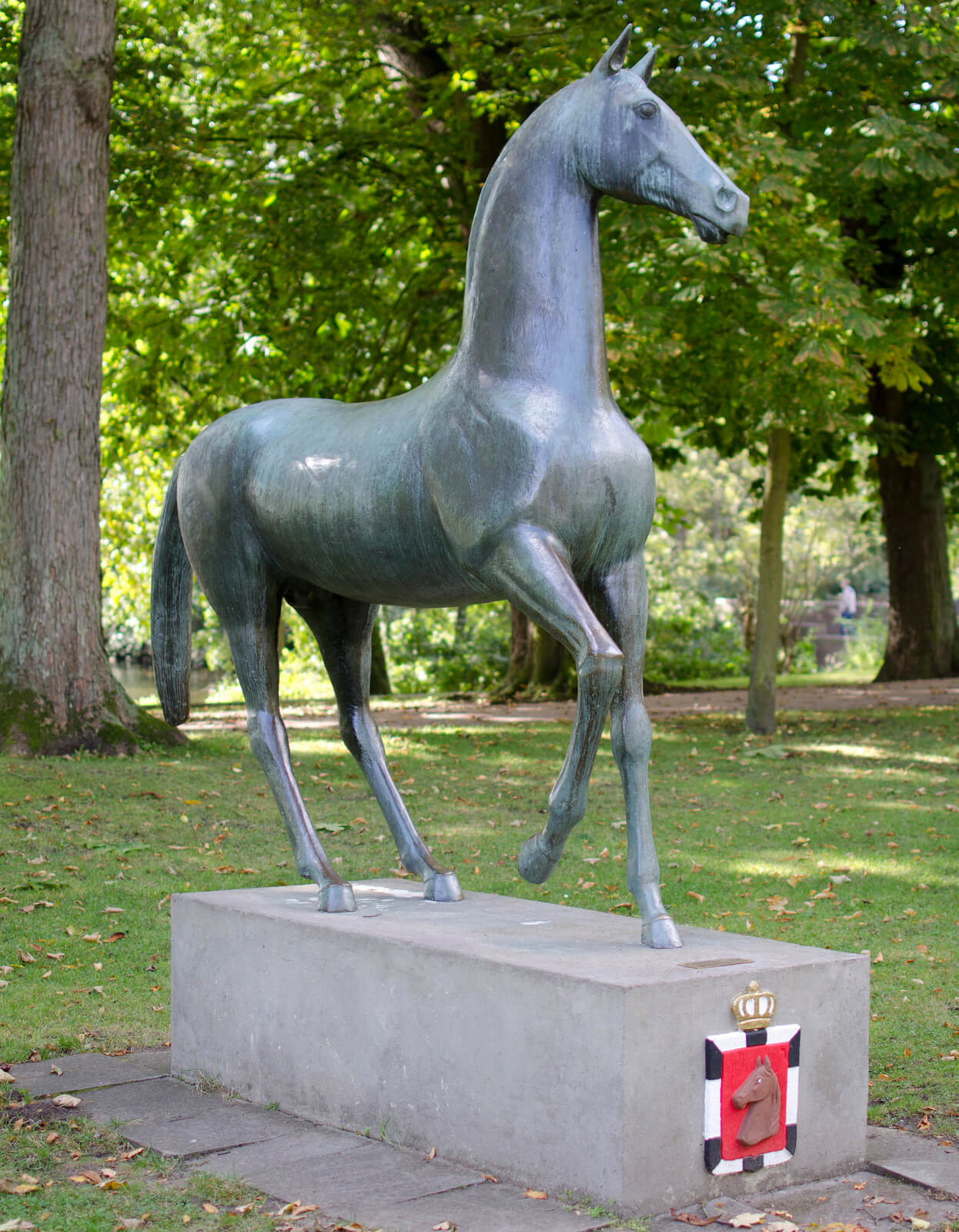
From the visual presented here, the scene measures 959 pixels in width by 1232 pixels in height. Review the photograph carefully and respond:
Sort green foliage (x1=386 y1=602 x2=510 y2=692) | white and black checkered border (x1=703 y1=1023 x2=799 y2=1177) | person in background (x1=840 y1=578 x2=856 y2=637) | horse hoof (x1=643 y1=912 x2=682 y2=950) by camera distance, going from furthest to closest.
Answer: person in background (x1=840 y1=578 x2=856 y2=637) < green foliage (x1=386 y1=602 x2=510 y2=692) < horse hoof (x1=643 y1=912 x2=682 y2=950) < white and black checkered border (x1=703 y1=1023 x2=799 y2=1177)

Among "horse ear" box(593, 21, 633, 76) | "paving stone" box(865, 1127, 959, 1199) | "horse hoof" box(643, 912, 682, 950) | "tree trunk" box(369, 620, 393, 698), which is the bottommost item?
"paving stone" box(865, 1127, 959, 1199)

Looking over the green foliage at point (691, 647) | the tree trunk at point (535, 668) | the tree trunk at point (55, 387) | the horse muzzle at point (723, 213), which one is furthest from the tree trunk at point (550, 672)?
the horse muzzle at point (723, 213)

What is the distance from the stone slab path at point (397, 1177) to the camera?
3477 millimetres

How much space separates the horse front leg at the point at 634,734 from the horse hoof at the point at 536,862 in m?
0.24

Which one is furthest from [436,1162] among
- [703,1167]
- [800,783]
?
[800,783]

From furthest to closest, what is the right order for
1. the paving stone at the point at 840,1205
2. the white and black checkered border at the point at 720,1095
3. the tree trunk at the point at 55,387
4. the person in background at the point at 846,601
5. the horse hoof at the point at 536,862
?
1. the person in background at the point at 846,601
2. the tree trunk at the point at 55,387
3. the horse hoof at the point at 536,862
4. the white and black checkered border at the point at 720,1095
5. the paving stone at the point at 840,1205

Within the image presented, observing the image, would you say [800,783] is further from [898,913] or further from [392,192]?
[392,192]

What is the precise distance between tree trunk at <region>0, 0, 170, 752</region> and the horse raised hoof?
7103 millimetres

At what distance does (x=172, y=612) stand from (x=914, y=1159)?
3.19 m

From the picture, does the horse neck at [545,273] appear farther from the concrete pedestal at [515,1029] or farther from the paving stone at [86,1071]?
the paving stone at [86,1071]

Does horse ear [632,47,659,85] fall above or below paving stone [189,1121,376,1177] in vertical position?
above

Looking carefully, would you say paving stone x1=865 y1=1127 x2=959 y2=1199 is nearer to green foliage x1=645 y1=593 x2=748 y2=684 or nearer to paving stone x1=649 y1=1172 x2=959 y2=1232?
paving stone x1=649 y1=1172 x2=959 y2=1232

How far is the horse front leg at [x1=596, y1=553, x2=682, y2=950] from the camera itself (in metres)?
4.10

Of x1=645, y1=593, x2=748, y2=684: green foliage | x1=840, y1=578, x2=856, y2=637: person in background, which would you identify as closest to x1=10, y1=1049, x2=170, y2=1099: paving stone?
x1=645, y1=593, x2=748, y2=684: green foliage
